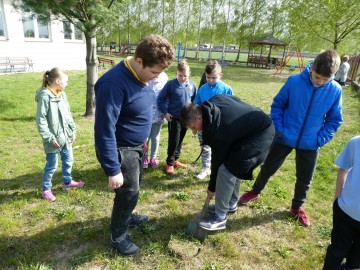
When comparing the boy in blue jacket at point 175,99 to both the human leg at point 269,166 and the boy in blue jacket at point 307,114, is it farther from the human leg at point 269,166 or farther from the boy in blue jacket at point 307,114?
the boy in blue jacket at point 307,114

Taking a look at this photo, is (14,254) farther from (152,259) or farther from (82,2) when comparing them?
(82,2)

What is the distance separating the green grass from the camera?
8.41 feet

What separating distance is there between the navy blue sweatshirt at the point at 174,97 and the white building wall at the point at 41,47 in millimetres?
11613

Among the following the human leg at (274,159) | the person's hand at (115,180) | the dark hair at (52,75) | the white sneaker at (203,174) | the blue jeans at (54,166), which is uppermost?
the dark hair at (52,75)

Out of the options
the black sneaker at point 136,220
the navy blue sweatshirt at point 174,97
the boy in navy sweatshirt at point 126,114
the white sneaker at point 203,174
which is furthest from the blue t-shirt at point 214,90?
the black sneaker at point 136,220

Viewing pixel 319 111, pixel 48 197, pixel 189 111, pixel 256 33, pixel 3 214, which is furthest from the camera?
pixel 256 33

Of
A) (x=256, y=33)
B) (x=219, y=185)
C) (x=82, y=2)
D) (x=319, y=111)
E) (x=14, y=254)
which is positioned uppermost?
(x=256, y=33)

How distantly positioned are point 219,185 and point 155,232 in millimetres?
927

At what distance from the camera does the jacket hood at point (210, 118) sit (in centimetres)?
226

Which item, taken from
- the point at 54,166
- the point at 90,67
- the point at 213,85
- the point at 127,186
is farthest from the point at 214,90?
the point at 90,67

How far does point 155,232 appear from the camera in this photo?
2.93m

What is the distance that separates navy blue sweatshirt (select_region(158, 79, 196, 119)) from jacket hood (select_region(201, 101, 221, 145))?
1602mm

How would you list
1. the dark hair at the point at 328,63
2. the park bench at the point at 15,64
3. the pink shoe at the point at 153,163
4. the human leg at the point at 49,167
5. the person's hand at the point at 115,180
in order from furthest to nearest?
the park bench at the point at 15,64 < the pink shoe at the point at 153,163 < the human leg at the point at 49,167 < the dark hair at the point at 328,63 < the person's hand at the point at 115,180

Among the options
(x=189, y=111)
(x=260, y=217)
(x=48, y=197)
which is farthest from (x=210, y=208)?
(x=48, y=197)
